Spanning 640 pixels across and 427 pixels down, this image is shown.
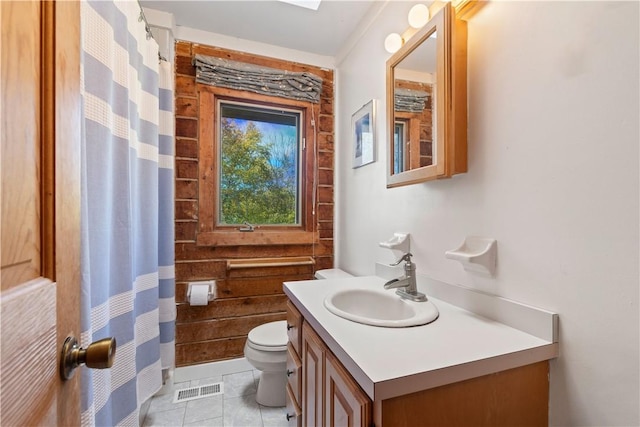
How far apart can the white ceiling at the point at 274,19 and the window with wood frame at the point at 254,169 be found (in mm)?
389

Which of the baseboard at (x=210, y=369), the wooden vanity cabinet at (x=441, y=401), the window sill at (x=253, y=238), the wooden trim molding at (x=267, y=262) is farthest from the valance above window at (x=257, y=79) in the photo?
the baseboard at (x=210, y=369)

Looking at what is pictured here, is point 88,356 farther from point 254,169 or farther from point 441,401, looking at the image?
point 254,169

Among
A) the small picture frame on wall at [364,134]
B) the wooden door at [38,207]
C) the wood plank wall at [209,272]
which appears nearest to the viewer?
the wooden door at [38,207]

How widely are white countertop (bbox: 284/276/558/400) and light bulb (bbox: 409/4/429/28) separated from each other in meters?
1.15

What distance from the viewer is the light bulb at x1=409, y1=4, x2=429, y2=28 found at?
116 cm

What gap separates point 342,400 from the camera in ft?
2.40

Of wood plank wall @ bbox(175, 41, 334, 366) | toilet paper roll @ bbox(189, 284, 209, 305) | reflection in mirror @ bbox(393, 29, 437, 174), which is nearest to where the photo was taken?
reflection in mirror @ bbox(393, 29, 437, 174)

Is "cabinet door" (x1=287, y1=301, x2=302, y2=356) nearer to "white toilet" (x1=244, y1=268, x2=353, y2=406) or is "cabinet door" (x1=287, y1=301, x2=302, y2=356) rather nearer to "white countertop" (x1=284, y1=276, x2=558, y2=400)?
"white countertop" (x1=284, y1=276, x2=558, y2=400)

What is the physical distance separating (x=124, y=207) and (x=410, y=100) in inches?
52.1

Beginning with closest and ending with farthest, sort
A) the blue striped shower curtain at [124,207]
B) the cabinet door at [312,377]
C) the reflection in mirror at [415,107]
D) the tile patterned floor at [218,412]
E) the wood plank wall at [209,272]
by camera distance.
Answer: the cabinet door at [312,377] < the blue striped shower curtain at [124,207] < the reflection in mirror at [415,107] < the tile patterned floor at [218,412] < the wood plank wall at [209,272]

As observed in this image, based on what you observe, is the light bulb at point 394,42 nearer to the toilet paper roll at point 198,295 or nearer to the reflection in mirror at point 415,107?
the reflection in mirror at point 415,107

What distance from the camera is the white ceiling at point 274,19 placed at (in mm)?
1680

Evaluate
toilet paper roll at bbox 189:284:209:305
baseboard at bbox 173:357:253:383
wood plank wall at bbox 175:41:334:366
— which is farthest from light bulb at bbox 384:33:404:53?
baseboard at bbox 173:357:253:383

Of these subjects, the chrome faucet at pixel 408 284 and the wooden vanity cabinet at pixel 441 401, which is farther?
the chrome faucet at pixel 408 284
